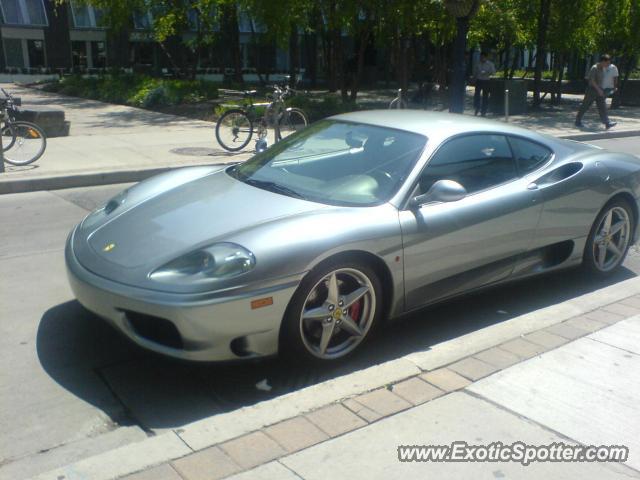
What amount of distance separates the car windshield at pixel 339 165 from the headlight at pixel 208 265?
2.62 feet

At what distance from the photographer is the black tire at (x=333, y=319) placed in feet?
12.7

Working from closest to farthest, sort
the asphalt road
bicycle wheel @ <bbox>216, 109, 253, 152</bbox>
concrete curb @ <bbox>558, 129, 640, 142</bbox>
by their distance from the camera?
the asphalt road < bicycle wheel @ <bbox>216, 109, 253, 152</bbox> < concrete curb @ <bbox>558, 129, 640, 142</bbox>

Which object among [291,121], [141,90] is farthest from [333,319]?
[141,90]

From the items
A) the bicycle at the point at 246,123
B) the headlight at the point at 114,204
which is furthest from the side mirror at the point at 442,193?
the bicycle at the point at 246,123

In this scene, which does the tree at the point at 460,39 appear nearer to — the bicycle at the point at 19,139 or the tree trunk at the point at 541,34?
the bicycle at the point at 19,139

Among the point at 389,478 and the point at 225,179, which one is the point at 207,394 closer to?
the point at 389,478

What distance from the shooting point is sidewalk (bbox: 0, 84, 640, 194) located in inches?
400

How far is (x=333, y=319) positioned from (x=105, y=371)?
1297 mm

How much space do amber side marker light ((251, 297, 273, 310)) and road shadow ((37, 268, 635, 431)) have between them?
33 cm

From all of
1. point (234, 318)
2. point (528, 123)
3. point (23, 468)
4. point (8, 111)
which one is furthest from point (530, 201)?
point (528, 123)

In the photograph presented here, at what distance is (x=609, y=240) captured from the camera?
18.8 ft

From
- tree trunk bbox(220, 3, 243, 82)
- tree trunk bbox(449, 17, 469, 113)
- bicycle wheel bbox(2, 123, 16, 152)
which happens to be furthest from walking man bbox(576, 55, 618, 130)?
bicycle wheel bbox(2, 123, 16, 152)

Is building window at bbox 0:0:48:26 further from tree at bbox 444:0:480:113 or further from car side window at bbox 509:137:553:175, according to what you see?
car side window at bbox 509:137:553:175

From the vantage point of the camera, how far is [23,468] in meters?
3.13
